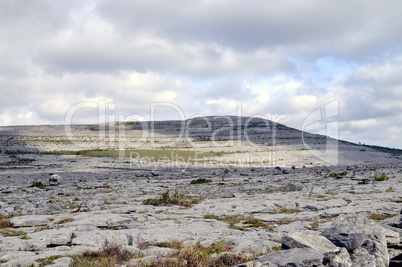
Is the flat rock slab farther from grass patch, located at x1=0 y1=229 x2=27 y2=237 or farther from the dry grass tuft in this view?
grass patch, located at x1=0 y1=229 x2=27 y2=237

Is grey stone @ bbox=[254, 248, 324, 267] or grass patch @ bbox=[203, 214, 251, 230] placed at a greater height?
grey stone @ bbox=[254, 248, 324, 267]

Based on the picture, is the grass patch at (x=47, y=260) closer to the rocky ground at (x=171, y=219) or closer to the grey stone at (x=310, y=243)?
the rocky ground at (x=171, y=219)

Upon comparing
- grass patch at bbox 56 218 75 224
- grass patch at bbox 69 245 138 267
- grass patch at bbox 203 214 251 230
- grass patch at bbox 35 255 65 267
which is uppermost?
grass patch at bbox 69 245 138 267

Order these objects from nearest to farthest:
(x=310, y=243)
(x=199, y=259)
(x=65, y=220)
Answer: (x=310, y=243) → (x=199, y=259) → (x=65, y=220)

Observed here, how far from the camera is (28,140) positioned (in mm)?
90875

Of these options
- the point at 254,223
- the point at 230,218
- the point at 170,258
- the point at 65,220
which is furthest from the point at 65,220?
the point at 254,223

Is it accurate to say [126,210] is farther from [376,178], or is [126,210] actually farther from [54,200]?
[376,178]

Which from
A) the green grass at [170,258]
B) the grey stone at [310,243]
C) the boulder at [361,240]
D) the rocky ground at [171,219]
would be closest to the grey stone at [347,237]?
the boulder at [361,240]

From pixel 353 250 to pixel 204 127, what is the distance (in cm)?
11321

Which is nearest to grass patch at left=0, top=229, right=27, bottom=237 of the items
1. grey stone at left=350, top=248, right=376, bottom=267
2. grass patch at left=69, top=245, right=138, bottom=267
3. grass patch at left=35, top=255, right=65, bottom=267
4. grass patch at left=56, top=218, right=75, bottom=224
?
grass patch at left=56, top=218, right=75, bottom=224

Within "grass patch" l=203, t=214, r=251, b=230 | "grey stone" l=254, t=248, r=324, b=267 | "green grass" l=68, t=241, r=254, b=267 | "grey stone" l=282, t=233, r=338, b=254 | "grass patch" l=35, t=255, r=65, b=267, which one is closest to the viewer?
"grey stone" l=254, t=248, r=324, b=267

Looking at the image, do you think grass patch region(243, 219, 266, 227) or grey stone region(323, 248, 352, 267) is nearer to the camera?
grey stone region(323, 248, 352, 267)

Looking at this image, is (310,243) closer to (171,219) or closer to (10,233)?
(171,219)

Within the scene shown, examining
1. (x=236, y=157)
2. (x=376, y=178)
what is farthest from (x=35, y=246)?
(x=236, y=157)
